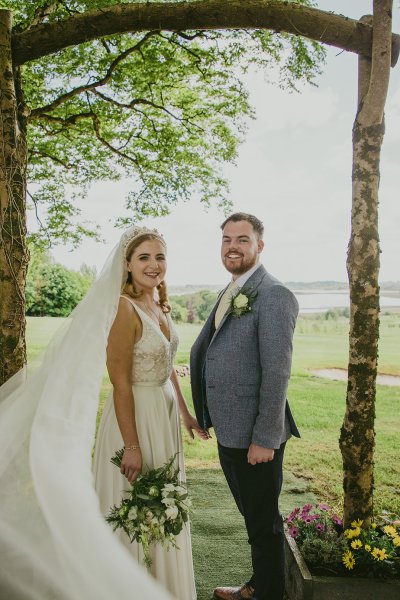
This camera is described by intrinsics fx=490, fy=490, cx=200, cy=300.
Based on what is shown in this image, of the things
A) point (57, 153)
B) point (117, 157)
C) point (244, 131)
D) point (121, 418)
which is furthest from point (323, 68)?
point (57, 153)

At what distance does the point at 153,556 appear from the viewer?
2842 millimetres

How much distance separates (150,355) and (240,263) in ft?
2.52

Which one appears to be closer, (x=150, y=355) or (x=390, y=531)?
(x=150, y=355)

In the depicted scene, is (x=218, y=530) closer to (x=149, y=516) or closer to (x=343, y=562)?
(x=343, y=562)

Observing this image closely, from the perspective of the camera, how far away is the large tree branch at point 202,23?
9.62ft

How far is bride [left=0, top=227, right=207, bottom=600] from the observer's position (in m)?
1.20

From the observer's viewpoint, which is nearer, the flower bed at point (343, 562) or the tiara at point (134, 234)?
the flower bed at point (343, 562)

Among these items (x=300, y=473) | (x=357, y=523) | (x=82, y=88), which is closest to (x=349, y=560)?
(x=357, y=523)

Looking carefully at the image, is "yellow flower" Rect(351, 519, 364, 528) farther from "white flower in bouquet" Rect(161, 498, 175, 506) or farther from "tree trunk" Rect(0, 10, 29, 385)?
"tree trunk" Rect(0, 10, 29, 385)

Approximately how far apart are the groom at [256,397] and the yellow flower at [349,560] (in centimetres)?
A: 35

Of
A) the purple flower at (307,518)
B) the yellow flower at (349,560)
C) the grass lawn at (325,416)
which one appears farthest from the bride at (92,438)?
the yellow flower at (349,560)

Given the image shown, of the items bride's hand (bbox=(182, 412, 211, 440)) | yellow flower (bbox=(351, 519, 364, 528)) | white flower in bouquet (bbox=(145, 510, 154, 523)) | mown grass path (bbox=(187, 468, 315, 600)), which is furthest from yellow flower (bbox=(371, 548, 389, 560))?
white flower in bouquet (bbox=(145, 510, 154, 523))

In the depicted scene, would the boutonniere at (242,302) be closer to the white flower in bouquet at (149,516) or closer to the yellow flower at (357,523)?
the white flower in bouquet at (149,516)

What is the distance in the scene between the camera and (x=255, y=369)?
2.74m
